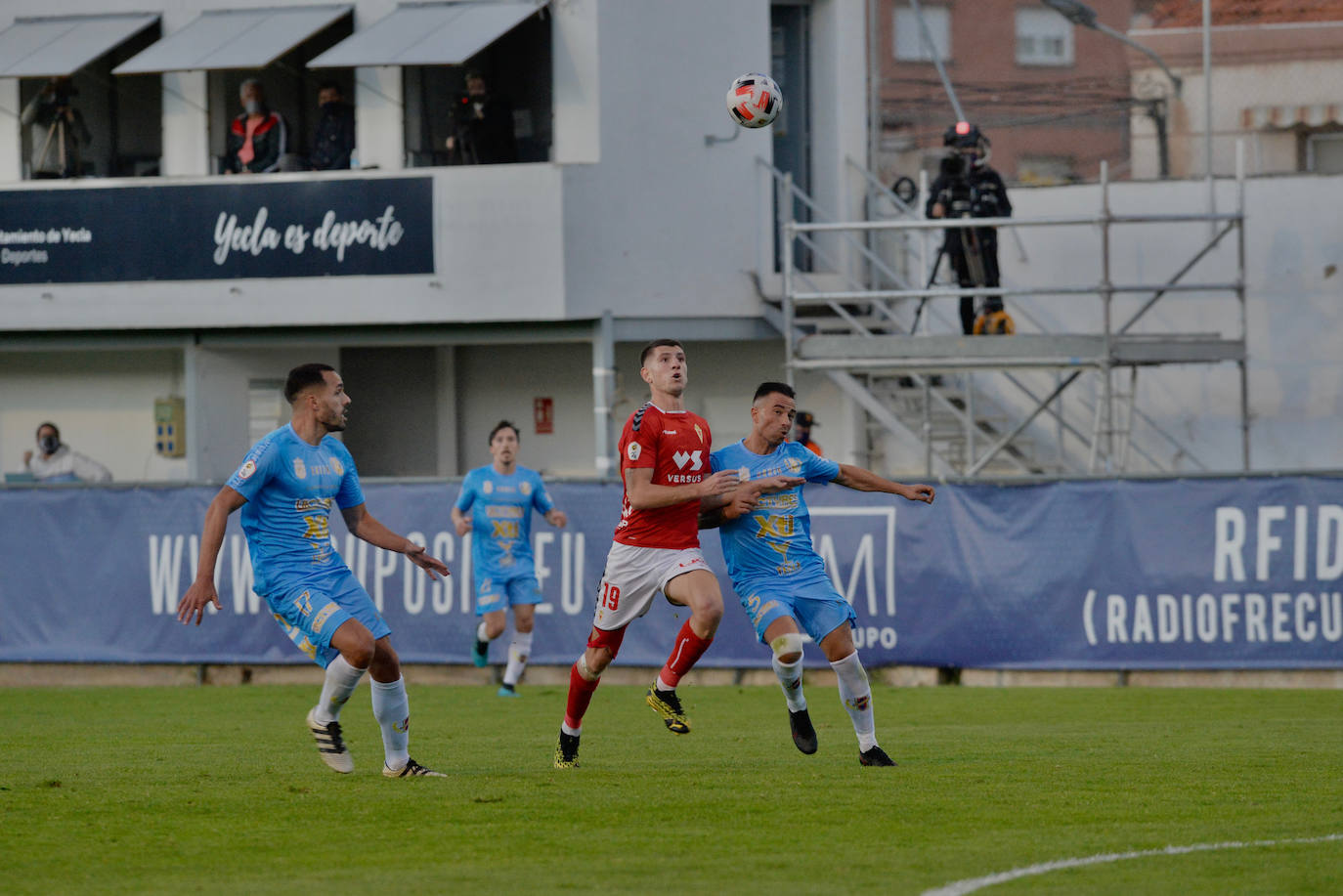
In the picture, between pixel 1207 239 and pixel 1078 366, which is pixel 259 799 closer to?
pixel 1078 366

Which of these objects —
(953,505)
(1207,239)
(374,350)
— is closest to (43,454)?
(374,350)

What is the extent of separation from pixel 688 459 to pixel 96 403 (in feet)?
59.7

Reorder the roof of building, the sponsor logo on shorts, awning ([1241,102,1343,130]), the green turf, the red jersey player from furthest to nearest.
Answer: the roof of building
awning ([1241,102,1343,130])
the red jersey player
the sponsor logo on shorts
the green turf

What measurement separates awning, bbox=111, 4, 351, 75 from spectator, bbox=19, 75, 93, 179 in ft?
3.86

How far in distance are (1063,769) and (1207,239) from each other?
15593mm

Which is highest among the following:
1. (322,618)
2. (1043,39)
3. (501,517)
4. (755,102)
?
(1043,39)

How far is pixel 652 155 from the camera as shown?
23.6m

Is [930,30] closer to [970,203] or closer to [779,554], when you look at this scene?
[970,203]

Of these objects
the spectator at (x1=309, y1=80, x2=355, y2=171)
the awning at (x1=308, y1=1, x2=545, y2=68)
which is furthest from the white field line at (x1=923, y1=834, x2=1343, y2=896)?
the spectator at (x1=309, y1=80, x2=355, y2=171)

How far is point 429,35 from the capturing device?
23.3 m

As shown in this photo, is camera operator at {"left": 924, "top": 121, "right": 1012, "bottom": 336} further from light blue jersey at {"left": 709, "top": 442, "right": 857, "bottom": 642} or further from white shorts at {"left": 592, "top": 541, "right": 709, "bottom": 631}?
white shorts at {"left": 592, "top": 541, "right": 709, "bottom": 631}

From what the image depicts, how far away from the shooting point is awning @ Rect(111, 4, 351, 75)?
23.8 m

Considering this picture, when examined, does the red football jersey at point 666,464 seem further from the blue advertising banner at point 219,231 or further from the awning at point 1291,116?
the awning at point 1291,116

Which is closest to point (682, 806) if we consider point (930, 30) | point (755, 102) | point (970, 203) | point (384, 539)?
point (384, 539)
